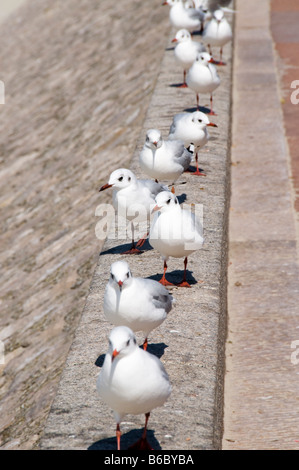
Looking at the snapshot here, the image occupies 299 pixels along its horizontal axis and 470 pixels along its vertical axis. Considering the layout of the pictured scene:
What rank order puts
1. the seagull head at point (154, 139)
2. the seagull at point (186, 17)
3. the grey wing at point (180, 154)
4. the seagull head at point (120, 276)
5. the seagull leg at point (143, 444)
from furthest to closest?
the seagull at point (186, 17)
the grey wing at point (180, 154)
the seagull head at point (154, 139)
the seagull head at point (120, 276)
the seagull leg at point (143, 444)

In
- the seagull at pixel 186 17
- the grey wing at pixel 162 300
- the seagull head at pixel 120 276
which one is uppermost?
the seagull head at pixel 120 276

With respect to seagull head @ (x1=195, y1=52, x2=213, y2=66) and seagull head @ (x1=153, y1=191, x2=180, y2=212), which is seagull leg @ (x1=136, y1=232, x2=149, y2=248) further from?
seagull head @ (x1=195, y1=52, x2=213, y2=66)

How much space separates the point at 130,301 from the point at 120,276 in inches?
6.1

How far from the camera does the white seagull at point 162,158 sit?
21.0ft

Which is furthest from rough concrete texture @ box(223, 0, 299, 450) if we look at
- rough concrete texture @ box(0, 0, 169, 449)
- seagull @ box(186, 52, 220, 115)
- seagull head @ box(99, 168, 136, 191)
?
rough concrete texture @ box(0, 0, 169, 449)

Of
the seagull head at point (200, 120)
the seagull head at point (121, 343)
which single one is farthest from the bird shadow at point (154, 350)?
the seagull head at point (200, 120)

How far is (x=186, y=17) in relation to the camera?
11945 millimetres

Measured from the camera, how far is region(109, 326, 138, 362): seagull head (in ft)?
11.8

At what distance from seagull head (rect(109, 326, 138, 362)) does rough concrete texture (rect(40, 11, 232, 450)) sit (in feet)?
1.88

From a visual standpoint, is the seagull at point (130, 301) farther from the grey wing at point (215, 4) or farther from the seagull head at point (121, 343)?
the grey wing at point (215, 4)

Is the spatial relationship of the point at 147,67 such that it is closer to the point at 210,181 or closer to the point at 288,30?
the point at 288,30

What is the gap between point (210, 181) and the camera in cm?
705

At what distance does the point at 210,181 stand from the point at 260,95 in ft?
11.0

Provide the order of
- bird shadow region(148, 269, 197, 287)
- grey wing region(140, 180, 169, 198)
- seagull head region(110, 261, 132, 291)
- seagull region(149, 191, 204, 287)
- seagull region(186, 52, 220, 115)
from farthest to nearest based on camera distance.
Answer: seagull region(186, 52, 220, 115) → grey wing region(140, 180, 169, 198) → bird shadow region(148, 269, 197, 287) → seagull region(149, 191, 204, 287) → seagull head region(110, 261, 132, 291)
